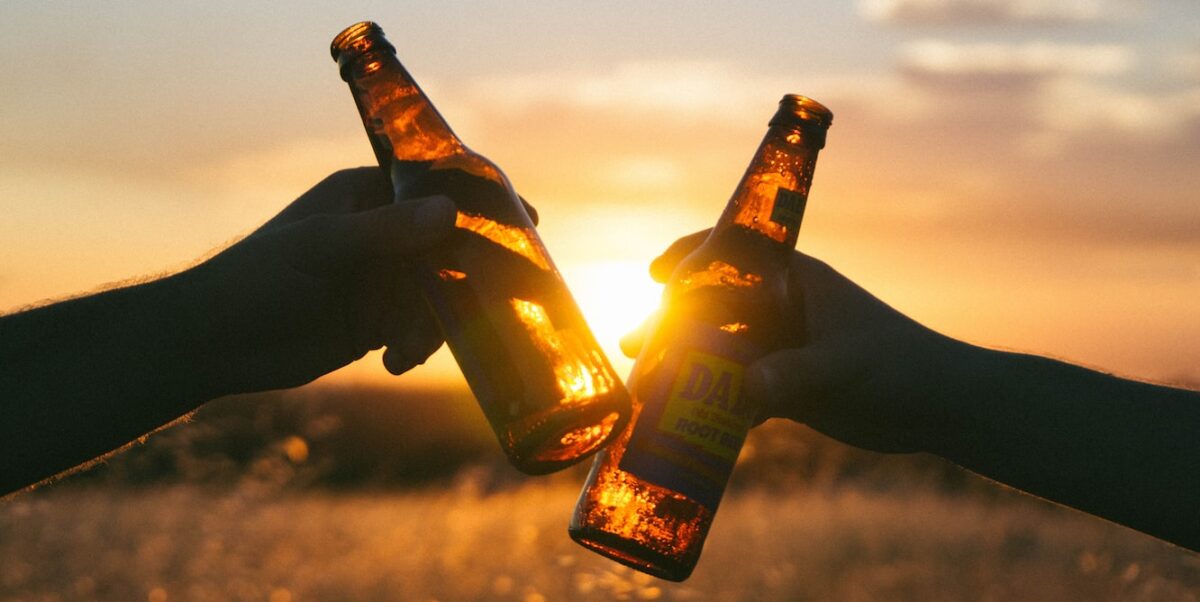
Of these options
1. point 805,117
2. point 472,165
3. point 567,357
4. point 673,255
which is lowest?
point 567,357

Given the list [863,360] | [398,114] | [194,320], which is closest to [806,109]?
[863,360]

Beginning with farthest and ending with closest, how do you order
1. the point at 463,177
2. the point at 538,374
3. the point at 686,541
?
1. the point at 463,177
2. the point at 686,541
3. the point at 538,374

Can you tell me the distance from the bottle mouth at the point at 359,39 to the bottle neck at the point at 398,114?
0.09 ft

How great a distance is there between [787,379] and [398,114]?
119 centimetres

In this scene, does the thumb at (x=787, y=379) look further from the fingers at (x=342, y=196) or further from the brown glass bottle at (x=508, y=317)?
the fingers at (x=342, y=196)

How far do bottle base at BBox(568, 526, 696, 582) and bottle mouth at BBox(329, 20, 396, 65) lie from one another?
50.6 inches

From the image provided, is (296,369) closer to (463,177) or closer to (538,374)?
(463,177)

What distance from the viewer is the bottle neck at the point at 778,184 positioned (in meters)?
2.63

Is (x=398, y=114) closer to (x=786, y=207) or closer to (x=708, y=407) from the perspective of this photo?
(x=786, y=207)

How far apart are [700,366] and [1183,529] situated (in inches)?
48.1

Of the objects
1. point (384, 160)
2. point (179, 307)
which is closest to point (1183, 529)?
point (384, 160)

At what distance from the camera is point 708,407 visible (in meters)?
2.30

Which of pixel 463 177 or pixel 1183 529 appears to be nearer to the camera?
pixel 1183 529

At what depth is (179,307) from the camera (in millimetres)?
2557
